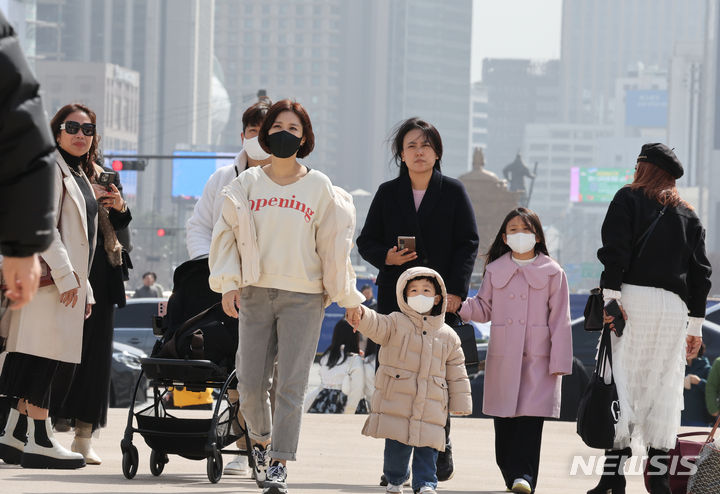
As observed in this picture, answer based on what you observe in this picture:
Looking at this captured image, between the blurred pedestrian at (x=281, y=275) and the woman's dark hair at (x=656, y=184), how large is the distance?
1.59 m

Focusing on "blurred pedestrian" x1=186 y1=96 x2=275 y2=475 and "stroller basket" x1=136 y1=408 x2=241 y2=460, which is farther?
"blurred pedestrian" x1=186 y1=96 x2=275 y2=475

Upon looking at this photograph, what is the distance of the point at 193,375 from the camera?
736 centimetres

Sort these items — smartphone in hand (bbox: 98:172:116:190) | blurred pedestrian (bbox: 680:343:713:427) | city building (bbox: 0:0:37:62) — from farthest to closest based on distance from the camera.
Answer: city building (bbox: 0:0:37:62)
blurred pedestrian (bbox: 680:343:713:427)
smartphone in hand (bbox: 98:172:116:190)

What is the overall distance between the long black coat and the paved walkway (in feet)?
3.62

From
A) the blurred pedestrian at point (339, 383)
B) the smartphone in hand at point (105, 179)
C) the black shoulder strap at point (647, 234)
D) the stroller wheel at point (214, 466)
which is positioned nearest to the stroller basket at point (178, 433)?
the stroller wheel at point (214, 466)

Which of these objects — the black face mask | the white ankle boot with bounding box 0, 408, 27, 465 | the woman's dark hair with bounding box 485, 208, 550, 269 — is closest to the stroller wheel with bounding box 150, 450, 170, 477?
the white ankle boot with bounding box 0, 408, 27, 465

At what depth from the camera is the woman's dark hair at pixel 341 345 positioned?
45.7ft

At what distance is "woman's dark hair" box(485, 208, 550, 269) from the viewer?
7.89m

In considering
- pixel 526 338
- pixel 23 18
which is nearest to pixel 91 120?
pixel 526 338

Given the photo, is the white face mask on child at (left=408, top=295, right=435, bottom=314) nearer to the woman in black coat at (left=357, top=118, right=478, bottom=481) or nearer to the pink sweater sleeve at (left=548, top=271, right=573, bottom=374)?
the woman in black coat at (left=357, top=118, right=478, bottom=481)

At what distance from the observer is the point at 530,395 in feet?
25.1

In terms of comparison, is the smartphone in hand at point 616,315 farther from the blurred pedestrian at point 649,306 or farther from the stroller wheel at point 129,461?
the stroller wheel at point 129,461

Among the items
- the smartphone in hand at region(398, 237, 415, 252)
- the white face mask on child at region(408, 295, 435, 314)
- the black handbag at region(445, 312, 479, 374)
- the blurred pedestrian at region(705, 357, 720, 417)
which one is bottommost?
the blurred pedestrian at region(705, 357, 720, 417)

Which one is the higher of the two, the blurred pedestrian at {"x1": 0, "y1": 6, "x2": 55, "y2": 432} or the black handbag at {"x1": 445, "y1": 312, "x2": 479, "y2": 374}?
the blurred pedestrian at {"x1": 0, "y1": 6, "x2": 55, "y2": 432}
